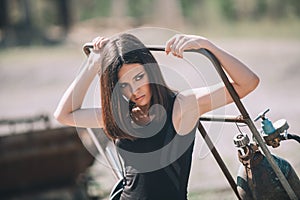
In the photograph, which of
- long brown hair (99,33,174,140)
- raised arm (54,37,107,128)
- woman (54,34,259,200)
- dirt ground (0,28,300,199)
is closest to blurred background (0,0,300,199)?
dirt ground (0,28,300,199)

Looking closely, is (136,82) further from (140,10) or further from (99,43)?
(140,10)

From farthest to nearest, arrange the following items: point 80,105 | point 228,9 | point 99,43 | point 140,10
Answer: point 140,10 → point 228,9 → point 80,105 → point 99,43

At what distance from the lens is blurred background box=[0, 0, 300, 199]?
257 inches

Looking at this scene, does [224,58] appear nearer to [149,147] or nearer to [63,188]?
[149,147]

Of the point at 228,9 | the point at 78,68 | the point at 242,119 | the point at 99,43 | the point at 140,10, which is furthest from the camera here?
the point at 140,10

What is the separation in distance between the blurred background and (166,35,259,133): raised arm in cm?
11

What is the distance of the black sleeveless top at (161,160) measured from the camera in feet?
8.13

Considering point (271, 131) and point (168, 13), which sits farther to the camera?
point (168, 13)

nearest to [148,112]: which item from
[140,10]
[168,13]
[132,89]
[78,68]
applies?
[132,89]

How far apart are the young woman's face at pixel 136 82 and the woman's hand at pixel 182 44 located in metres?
0.16

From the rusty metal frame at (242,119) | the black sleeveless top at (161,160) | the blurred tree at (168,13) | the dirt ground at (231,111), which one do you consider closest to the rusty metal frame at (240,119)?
the rusty metal frame at (242,119)

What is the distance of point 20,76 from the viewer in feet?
49.6

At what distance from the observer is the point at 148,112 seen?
2.50 metres

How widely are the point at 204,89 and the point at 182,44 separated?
0.25m
